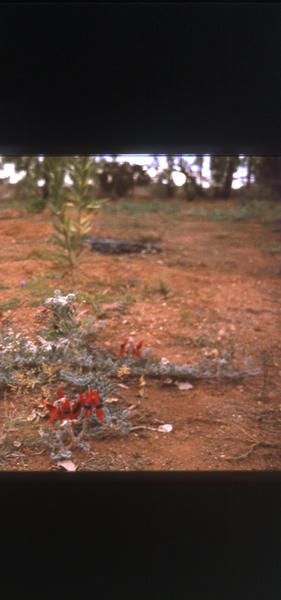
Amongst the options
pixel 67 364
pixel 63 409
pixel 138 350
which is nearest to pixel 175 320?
pixel 138 350

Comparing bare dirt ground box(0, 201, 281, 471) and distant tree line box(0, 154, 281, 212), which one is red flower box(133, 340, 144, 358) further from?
distant tree line box(0, 154, 281, 212)

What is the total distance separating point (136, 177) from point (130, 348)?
2.56ft

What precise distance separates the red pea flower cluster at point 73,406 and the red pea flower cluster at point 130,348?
10.0 inches

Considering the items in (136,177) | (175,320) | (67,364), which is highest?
(136,177)

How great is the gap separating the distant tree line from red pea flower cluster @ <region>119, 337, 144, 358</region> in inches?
26.6

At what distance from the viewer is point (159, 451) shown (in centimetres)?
158

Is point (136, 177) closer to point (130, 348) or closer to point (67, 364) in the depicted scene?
point (130, 348)

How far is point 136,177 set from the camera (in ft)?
5.24

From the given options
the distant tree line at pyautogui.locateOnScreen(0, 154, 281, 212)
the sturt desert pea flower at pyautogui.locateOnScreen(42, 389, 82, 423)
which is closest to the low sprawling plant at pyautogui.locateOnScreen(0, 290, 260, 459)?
the sturt desert pea flower at pyautogui.locateOnScreen(42, 389, 82, 423)

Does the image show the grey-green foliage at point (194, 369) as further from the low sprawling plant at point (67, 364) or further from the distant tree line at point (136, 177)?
the distant tree line at point (136, 177)
